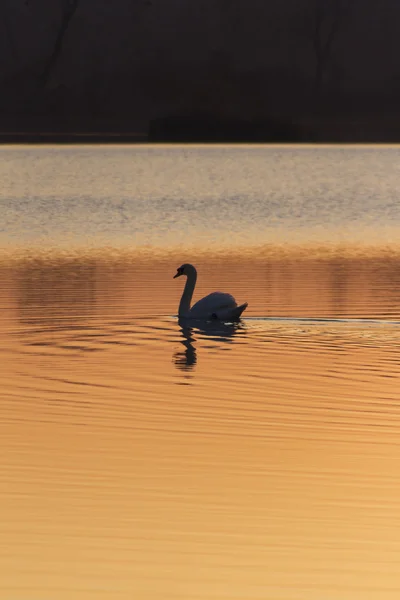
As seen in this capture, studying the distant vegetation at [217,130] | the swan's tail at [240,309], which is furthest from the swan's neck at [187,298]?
the distant vegetation at [217,130]

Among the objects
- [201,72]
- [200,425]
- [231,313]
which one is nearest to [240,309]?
[231,313]

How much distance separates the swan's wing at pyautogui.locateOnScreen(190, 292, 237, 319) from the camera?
20281 mm

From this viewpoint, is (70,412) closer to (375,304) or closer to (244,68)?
(375,304)

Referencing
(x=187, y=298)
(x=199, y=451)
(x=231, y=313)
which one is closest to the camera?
(x=199, y=451)

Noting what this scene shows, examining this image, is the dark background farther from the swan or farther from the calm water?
the swan

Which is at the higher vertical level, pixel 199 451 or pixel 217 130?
pixel 217 130

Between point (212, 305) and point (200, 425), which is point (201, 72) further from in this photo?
point (200, 425)

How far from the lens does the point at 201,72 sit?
355ft

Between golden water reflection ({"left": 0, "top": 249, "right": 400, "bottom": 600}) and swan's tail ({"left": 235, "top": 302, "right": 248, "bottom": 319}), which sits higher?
swan's tail ({"left": 235, "top": 302, "right": 248, "bottom": 319})

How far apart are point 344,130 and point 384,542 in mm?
87806

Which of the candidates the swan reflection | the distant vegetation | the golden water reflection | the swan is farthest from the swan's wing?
the distant vegetation

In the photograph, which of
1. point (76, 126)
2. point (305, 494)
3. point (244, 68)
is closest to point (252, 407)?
point (305, 494)

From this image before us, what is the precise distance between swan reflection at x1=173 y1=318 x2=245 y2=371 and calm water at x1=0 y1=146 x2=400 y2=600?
0.17 ft

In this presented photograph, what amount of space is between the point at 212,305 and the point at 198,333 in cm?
73
